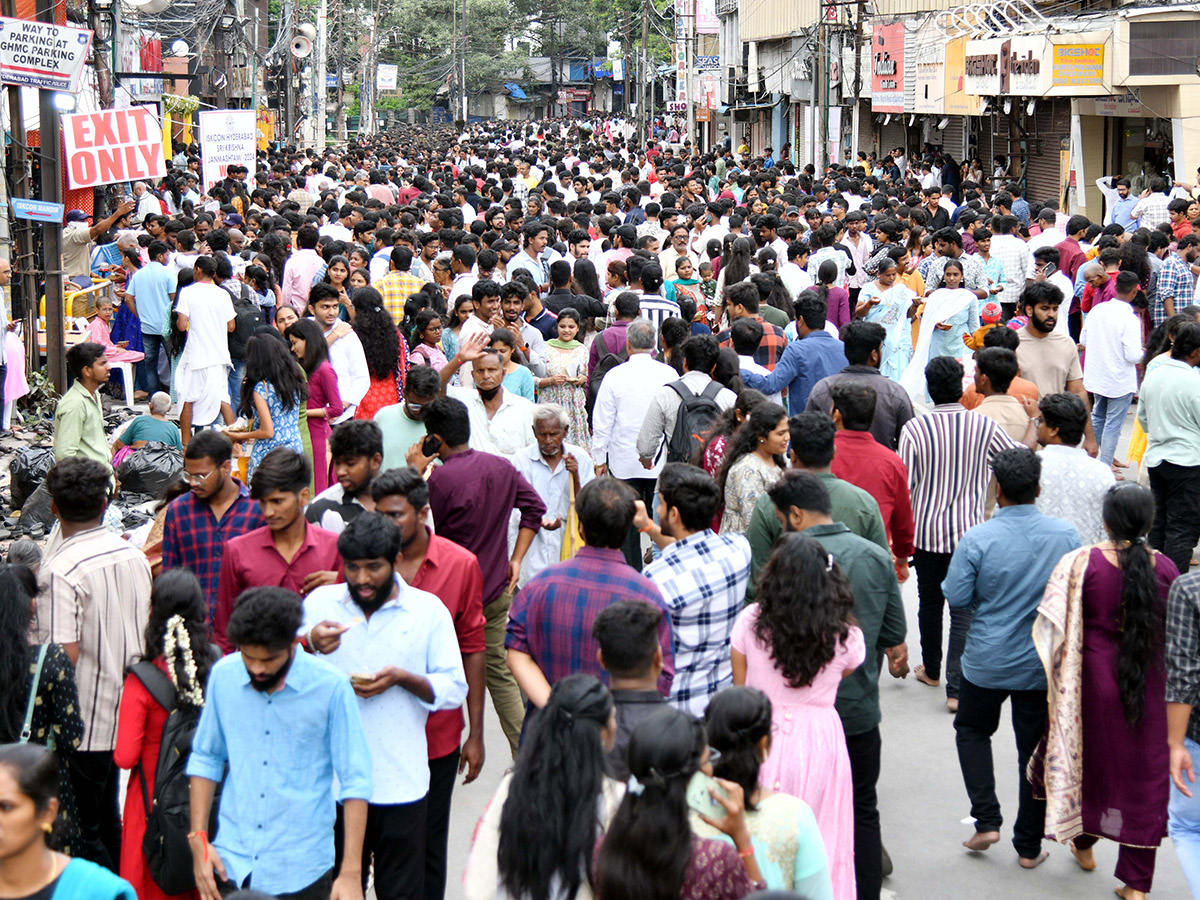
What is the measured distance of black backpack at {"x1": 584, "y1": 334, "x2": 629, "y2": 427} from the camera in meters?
8.56

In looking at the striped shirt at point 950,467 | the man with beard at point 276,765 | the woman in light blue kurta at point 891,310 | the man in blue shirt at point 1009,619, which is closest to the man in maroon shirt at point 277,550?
the man with beard at point 276,765

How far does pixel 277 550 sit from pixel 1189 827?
316 centimetres

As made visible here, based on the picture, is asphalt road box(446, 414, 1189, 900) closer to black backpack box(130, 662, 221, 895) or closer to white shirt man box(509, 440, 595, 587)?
white shirt man box(509, 440, 595, 587)

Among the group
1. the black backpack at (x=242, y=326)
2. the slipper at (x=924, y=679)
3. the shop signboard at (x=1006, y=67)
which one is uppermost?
the shop signboard at (x=1006, y=67)

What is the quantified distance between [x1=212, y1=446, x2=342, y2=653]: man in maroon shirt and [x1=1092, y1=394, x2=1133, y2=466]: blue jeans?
676cm

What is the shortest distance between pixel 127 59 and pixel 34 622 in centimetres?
2935

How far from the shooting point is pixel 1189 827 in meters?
4.59

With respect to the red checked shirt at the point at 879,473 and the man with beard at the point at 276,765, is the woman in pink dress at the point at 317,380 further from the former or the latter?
the man with beard at the point at 276,765

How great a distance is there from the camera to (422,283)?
1116cm

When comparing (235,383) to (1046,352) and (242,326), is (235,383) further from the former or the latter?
(1046,352)

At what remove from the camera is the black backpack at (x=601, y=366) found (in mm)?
8562

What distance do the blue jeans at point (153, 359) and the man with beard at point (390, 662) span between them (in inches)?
405

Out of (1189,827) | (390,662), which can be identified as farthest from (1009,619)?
(390,662)

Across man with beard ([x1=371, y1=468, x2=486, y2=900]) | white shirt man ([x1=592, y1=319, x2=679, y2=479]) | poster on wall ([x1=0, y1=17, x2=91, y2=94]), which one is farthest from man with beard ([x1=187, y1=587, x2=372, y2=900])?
poster on wall ([x1=0, y1=17, x2=91, y2=94])
